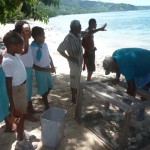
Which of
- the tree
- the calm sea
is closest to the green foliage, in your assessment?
the calm sea

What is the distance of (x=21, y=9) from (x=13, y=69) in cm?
325

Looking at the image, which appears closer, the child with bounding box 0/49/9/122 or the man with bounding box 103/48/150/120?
the child with bounding box 0/49/9/122

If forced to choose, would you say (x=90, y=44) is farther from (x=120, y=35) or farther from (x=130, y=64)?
(x=120, y=35)

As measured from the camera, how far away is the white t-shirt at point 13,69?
146 inches

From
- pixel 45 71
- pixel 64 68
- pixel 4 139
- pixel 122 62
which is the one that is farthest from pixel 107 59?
pixel 64 68

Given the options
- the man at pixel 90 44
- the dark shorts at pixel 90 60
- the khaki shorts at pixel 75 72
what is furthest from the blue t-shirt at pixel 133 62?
the dark shorts at pixel 90 60

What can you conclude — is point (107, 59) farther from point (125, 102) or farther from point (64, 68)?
point (64, 68)

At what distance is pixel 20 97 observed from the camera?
4.03m

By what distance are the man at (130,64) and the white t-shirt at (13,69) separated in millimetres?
1361

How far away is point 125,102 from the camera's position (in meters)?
4.11

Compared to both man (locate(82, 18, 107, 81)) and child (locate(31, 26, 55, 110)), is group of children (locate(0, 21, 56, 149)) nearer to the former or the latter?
child (locate(31, 26, 55, 110))

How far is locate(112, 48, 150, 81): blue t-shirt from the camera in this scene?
14.1 feet

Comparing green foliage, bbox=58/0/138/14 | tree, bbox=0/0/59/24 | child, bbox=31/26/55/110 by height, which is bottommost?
green foliage, bbox=58/0/138/14

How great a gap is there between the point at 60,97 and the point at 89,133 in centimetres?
186
